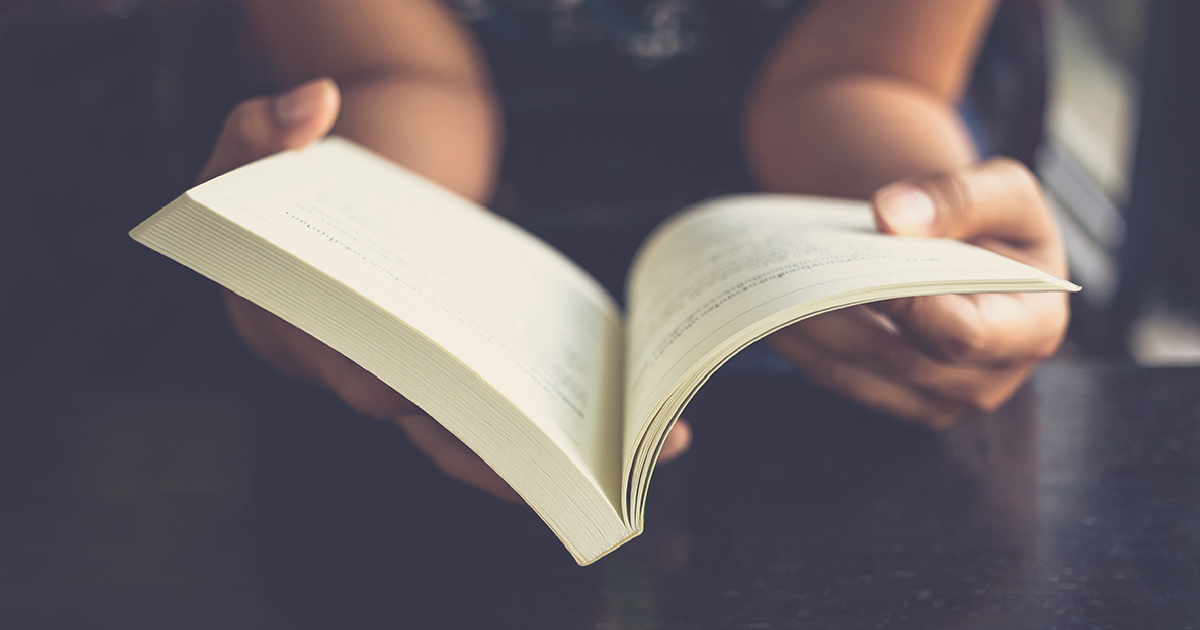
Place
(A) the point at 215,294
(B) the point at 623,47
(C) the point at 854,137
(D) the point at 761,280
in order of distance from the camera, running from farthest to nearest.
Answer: (A) the point at 215,294, (B) the point at 623,47, (C) the point at 854,137, (D) the point at 761,280

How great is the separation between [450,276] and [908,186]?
0.24 metres

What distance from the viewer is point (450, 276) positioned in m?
0.32

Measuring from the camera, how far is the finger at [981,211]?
356 millimetres

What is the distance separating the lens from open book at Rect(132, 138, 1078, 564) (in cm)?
27

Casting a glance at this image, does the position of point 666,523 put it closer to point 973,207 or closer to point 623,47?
point 973,207

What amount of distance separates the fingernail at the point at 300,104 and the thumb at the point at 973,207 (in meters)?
0.28

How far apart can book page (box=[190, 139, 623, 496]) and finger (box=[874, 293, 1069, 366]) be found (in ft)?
0.47

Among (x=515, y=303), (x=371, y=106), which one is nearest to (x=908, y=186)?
(x=515, y=303)

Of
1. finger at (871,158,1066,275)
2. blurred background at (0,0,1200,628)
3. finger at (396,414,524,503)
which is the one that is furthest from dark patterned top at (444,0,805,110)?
finger at (396,414,524,503)

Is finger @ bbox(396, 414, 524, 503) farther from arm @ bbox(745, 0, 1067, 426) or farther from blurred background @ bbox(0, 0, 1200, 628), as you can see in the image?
arm @ bbox(745, 0, 1067, 426)

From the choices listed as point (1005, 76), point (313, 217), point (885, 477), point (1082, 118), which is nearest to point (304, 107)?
point (313, 217)

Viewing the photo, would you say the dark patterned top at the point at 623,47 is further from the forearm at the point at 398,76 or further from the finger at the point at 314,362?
the finger at the point at 314,362

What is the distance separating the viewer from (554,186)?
3.21 ft

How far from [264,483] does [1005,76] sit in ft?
3.19
